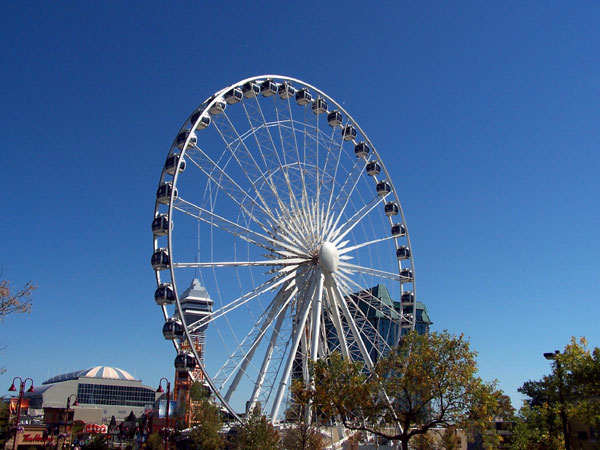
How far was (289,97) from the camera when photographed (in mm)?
40406

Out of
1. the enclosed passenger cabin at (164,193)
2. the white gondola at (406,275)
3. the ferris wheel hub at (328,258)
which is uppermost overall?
the enclosed passenger cabin at (164,193)

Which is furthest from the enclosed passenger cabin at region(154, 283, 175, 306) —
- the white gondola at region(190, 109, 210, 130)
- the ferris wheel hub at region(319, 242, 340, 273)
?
the ferris wheel hub at region(319, 242, 340, 273)

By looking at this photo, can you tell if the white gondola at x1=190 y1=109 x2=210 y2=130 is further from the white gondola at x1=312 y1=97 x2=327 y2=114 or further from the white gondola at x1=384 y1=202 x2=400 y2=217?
the white gondola at x1=384 y1=202 x2=400 y2=217

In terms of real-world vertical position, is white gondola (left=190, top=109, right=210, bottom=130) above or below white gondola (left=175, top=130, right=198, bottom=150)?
above

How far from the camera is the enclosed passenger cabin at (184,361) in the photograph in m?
30.1

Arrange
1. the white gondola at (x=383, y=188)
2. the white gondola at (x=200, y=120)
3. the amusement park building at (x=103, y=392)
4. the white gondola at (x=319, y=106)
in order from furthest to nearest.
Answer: the amusement park building at (x=103, y=392), the white gondola at (x=383, y=188), the white gondola at (x=319, y=106), the white gondola at (x=200, y=120)

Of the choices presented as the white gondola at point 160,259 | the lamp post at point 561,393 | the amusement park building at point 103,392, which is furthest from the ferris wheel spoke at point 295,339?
the amusement park building at point 103,392

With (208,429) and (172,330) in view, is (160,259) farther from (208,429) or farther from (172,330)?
(208,429)

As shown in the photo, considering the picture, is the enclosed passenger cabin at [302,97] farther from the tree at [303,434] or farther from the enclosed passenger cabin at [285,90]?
the tree at [303,434]

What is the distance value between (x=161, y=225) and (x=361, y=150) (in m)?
18.8

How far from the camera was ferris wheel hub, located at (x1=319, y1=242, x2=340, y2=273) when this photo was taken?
121ft

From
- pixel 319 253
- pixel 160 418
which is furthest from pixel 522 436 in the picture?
pixel 160 418

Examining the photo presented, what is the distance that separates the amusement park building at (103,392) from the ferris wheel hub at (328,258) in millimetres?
115860

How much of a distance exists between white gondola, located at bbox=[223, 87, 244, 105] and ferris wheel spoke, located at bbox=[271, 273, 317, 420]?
11.3 meters
